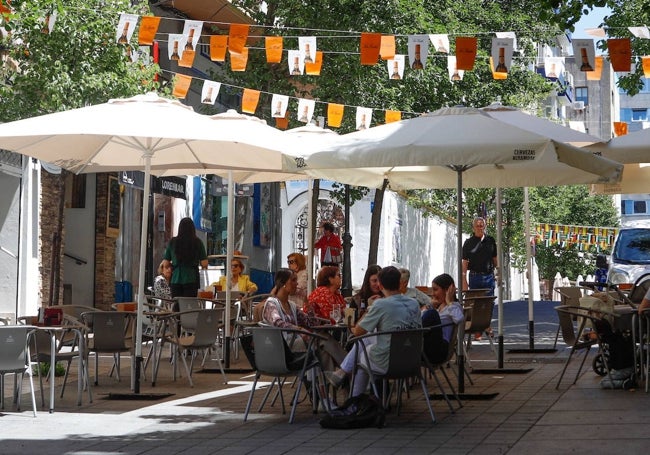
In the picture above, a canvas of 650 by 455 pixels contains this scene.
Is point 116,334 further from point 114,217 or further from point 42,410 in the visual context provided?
point 114,217

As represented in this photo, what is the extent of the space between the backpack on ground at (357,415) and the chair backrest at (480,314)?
452 centimetres

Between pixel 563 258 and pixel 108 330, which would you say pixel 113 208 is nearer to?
pixel 108 330

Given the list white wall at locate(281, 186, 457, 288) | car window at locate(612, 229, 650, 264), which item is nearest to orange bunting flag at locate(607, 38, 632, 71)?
car window at locate(612, 229, 650, 264)

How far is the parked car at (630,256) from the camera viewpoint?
24062mm

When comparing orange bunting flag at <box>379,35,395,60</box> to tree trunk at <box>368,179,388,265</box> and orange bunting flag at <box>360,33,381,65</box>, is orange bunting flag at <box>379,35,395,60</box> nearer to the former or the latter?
orange bunting flag at <box>360,33,381,65</box>

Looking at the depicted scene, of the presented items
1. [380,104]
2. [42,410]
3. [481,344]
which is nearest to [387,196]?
[380,104]

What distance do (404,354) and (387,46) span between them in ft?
36.3

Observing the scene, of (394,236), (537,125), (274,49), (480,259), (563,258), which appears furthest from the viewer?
(563,258)

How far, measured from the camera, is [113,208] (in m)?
28.4

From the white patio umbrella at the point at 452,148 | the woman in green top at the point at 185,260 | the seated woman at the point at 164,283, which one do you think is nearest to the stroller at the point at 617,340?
the white patio umbrella at the point at 452,148

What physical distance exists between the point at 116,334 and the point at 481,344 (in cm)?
821

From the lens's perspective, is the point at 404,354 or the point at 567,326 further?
the point at 567,326

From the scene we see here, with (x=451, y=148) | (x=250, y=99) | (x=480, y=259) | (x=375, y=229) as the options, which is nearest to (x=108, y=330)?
(x=451, y=148)

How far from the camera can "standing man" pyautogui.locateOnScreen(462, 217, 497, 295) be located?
62.7 ft
